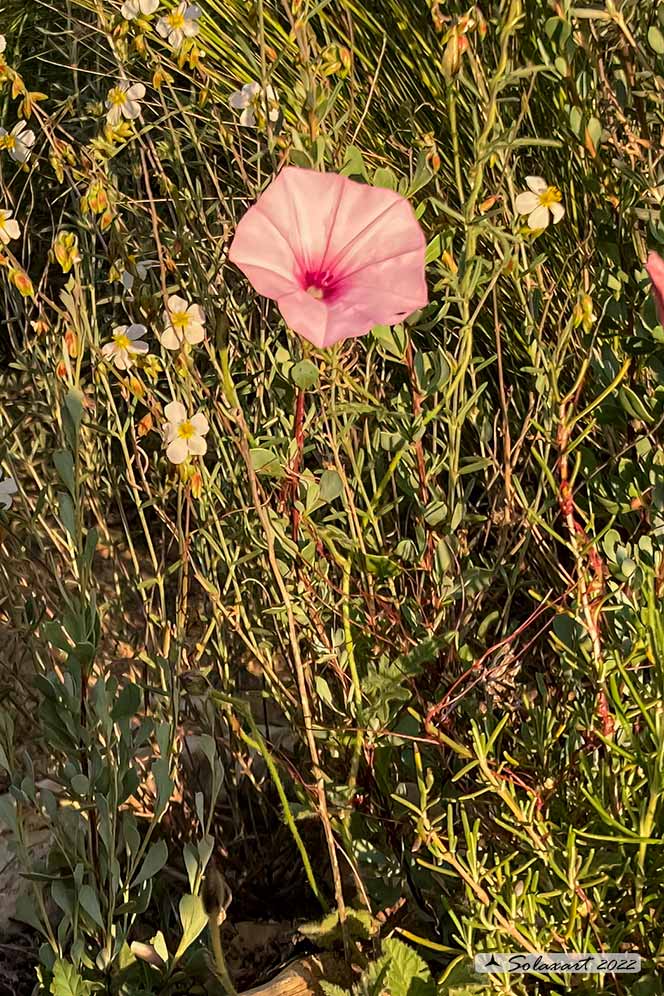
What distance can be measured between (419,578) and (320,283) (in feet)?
1.12

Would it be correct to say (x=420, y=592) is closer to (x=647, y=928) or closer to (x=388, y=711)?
(x=388, y=711)

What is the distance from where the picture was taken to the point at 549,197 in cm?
85

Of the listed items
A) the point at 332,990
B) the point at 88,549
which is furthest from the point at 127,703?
the point at 332,990

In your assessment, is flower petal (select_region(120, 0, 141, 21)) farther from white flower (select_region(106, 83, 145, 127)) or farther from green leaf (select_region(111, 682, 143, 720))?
green leaf (select_region(111, 682, 143, 720))

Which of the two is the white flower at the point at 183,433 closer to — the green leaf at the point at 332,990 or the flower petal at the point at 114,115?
the flower petal at the point at 114,115

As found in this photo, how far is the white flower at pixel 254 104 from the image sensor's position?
0.81 m

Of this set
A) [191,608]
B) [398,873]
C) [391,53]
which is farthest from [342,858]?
[391,53]

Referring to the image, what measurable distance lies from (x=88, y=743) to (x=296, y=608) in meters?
0.20

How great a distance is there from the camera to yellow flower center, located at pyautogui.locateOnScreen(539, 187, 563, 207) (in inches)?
33.1

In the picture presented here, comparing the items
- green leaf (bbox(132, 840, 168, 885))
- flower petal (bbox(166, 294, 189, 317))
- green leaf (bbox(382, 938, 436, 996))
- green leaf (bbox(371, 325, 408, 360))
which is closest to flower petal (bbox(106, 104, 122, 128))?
flower petal (bbox(166, 294, 189, 317))

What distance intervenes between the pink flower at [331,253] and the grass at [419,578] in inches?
2.0

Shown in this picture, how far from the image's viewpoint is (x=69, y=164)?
101cm

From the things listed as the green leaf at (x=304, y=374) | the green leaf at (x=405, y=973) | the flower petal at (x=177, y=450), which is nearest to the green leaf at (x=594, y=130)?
the green leaf at (x=304, y=374)

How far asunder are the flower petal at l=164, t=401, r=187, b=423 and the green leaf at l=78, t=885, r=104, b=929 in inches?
13.6
